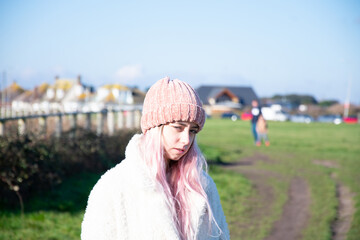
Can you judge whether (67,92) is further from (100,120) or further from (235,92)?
(100,120)

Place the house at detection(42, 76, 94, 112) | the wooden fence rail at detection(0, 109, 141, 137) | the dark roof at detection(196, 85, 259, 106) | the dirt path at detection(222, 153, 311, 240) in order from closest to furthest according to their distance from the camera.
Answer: the dirt path at detection(222, 153, 311, 240) → the wooden fence rail at detection(0, 109, 141, 137) → the house at detection(42, 76, 94, 112) → the dark roof at detection(196, 85, 259, 106)

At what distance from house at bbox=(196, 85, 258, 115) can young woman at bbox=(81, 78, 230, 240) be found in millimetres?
83530

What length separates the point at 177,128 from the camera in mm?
2420

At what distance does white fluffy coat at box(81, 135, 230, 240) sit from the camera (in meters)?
2.21

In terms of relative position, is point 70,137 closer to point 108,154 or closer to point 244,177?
point 108,154

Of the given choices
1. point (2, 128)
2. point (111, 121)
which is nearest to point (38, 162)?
point (2, 128)

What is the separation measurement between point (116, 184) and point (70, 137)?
25.8 ft

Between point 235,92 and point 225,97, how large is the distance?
362cm

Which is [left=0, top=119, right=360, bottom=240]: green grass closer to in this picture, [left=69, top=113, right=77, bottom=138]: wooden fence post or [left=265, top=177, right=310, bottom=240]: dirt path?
[left=265, top=177, right=310, bottom=240]: dirt path

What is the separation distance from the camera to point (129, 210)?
2.26m

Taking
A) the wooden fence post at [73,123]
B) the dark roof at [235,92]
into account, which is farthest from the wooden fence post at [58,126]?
the dark roof at [235,92]

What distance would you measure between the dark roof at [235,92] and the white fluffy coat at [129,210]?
9083 centimetres

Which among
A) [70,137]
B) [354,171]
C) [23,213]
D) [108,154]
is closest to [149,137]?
[23,213]

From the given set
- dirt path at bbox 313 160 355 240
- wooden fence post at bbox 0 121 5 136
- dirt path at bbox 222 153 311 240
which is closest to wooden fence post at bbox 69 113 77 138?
wooden fence post at bbox 0 121 5 136
